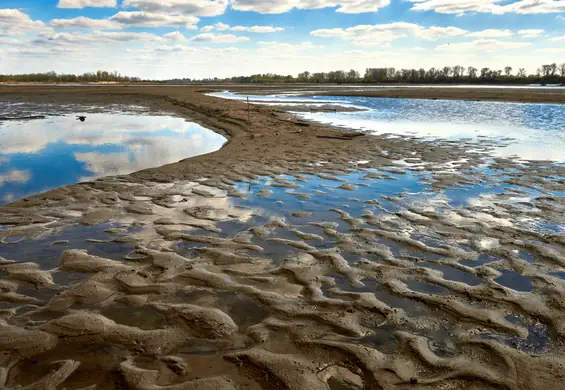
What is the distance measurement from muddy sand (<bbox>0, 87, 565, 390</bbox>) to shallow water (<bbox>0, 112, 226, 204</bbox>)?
200 centimetres

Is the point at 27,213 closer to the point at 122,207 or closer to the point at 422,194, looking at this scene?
the point at 122,207

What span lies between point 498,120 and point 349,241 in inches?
936

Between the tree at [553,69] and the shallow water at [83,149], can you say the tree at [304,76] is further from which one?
the shallow water at [83,149]

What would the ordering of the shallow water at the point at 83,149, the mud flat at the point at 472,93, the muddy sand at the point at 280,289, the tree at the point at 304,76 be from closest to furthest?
the muddy sand at the point at 280,289, the shallow water at the point at 83,149, the mud flat at the point at 472,93, the tree at the point at 304,76

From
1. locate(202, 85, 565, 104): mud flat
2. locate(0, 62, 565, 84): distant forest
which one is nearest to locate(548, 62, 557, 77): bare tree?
locate(0, 62, 565, 84): distant forest

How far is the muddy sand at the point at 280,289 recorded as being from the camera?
3211 millimetres

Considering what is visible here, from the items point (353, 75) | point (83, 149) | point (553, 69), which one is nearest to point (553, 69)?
point (553, 69)

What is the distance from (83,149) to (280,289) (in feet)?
41.6

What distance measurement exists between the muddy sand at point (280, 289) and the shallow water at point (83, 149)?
2.00 meters

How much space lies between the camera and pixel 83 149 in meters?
14.5

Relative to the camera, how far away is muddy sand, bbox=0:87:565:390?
10.5ft

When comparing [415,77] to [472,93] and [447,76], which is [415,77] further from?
[472,93]

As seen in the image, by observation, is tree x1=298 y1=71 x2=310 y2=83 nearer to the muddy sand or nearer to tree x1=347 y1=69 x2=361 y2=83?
tree x1=347 y1=69 x2=361 y2=83

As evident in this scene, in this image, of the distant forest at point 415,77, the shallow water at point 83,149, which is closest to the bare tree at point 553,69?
the distant forest at point 415,77
